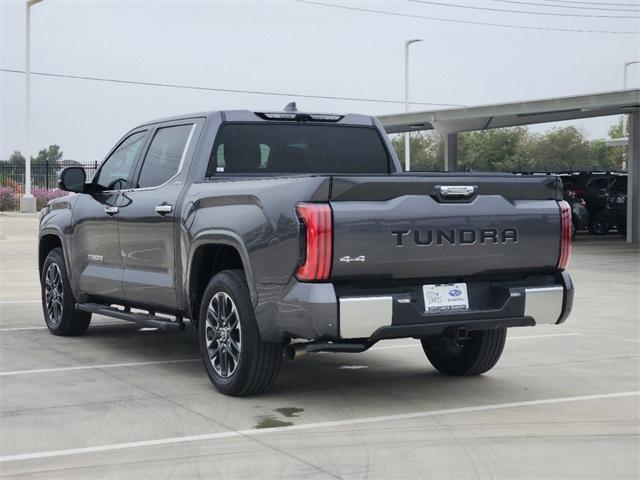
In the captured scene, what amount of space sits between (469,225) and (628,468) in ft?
6.62

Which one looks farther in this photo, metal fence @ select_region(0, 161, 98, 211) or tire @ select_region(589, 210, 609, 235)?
metal fence @ select_region(0, 161, 98, 211)

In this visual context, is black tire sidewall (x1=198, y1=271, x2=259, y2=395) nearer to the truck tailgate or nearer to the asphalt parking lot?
the asphalt parking lot

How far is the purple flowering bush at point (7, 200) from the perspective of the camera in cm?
4600

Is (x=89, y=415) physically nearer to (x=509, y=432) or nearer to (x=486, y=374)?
(x=509, y=432)

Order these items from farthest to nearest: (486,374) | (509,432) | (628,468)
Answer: (486,374), (509,432), (628,468)

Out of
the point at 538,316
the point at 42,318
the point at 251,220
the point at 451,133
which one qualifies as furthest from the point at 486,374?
the point at 451,133

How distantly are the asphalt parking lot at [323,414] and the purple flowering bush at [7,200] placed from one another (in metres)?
36.8

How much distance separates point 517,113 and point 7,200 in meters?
25.8

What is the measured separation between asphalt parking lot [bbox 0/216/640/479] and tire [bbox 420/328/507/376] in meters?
0.13

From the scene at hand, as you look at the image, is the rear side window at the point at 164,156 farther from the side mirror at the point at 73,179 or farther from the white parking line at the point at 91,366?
the white parking line at the point at 91,366

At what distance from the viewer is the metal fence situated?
4638cm

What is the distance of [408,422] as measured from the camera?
6.77 meters

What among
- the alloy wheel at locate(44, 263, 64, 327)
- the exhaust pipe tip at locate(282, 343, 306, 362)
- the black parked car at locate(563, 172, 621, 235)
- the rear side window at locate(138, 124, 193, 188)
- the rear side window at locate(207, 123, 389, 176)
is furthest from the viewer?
the black parked car at locate(563, 172, 621, 235)

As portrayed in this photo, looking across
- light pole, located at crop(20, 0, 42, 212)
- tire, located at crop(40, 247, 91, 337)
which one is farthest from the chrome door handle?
light pole, located at crop(20, 0, 42, 212)
